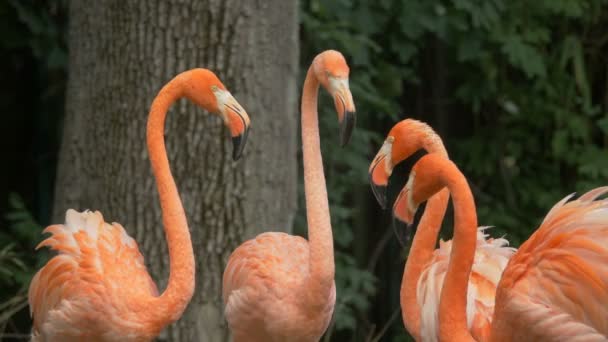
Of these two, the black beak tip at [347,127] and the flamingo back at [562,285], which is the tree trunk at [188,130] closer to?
the black beak tip at [347,127]

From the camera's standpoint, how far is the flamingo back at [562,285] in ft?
13.2

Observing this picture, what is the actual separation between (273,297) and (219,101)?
0.92m

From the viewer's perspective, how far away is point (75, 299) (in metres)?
4.70

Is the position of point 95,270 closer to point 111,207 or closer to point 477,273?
point 111,207

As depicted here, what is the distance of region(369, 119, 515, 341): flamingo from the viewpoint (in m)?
4.78

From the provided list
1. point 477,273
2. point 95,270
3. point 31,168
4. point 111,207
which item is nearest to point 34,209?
point 31,168

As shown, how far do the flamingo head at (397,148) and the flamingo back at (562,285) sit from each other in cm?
86

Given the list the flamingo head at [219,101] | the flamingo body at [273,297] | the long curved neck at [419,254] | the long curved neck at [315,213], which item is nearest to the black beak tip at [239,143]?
the flamingo head at [219,101]

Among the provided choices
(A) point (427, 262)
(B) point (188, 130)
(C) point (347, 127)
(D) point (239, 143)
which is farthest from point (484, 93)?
(D) point (239, 143)

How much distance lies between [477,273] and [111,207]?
2036mm

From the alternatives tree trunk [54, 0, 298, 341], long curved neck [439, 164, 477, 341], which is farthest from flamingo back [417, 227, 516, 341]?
tree trunk [54, 0, 298, 341]

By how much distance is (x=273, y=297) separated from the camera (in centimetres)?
481

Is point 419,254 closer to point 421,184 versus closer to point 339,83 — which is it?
point 421,184

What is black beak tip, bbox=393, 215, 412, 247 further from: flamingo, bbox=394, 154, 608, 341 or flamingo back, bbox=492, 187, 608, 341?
flamingo back, bbox=492, 187, 608, 341
